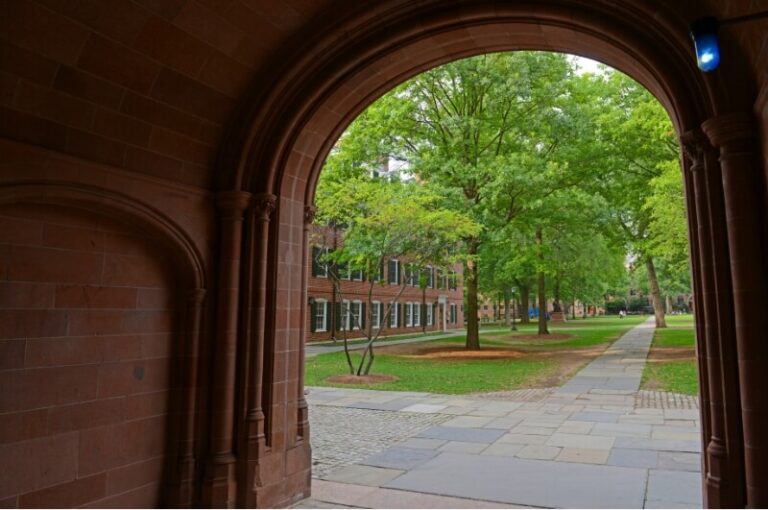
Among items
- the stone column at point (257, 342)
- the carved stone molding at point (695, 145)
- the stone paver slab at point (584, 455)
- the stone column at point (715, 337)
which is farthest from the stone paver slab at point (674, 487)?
the stone column at point (257, 342)

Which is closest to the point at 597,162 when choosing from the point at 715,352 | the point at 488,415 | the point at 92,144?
the point at 488,415

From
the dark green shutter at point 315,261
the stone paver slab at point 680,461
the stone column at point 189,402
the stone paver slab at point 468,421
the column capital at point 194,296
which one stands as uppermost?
the dark green shutter at point 315,261

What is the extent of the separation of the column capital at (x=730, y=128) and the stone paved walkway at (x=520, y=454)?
3.39 metres

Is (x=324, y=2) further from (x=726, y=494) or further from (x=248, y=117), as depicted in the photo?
(x=726, y=494)

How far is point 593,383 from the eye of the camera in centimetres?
1294

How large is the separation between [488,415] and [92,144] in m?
7.90

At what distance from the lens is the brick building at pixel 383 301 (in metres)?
25.9

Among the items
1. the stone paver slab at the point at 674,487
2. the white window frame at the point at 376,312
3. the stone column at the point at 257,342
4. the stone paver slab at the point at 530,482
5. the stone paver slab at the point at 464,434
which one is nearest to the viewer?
the stone column at the point at 257,342

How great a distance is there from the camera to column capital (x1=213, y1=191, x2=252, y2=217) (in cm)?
496

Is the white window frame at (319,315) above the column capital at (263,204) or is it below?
below

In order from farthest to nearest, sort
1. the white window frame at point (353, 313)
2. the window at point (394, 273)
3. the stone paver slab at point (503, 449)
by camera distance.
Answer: the window at point (394, 273) → the white window frame at point (353, 313) → the stone paver slab at point (503, 449)

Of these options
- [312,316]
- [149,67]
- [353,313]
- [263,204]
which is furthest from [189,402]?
[353,313]

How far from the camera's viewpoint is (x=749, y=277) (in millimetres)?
3277

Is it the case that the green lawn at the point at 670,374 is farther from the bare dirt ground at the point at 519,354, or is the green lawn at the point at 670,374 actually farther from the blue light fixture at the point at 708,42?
the blue light fixture at the point at 708,42
